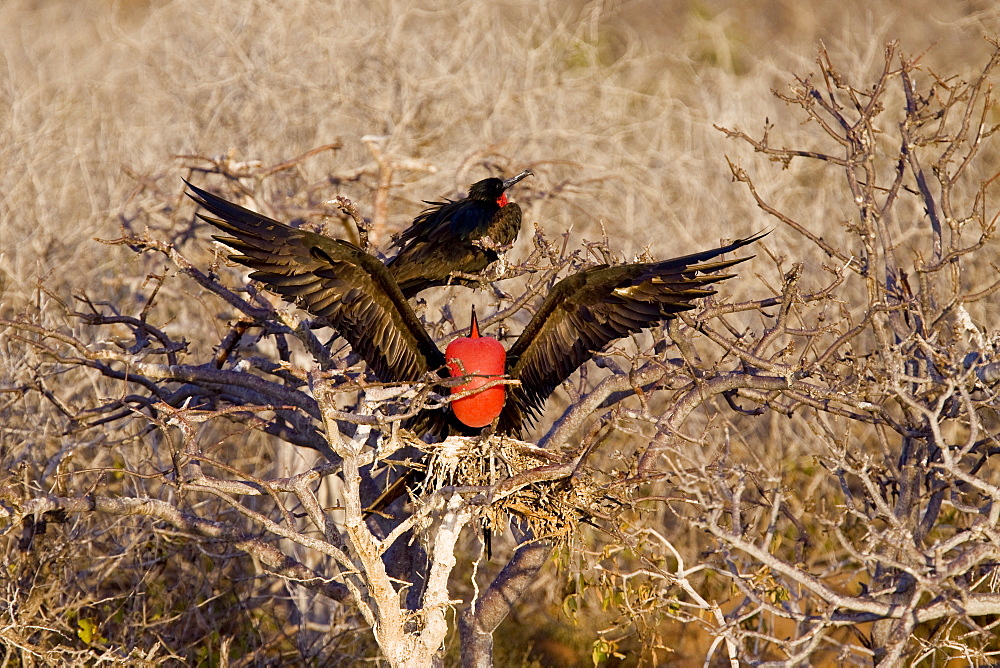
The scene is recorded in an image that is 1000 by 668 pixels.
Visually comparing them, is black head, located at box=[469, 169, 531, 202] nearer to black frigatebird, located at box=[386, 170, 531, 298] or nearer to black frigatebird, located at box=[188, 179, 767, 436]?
black frigatebird, located at box=[386, 170, 531, 298]

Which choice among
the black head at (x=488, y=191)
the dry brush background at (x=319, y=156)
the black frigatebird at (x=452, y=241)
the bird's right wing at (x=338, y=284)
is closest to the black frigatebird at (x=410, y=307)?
the bird's right wing at (x=338, y=284)

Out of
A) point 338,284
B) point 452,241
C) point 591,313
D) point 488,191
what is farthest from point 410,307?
point 488,191

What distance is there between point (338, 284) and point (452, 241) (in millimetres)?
811

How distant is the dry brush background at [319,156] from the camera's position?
15.8 ft

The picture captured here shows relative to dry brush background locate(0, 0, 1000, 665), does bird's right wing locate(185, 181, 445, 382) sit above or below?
below

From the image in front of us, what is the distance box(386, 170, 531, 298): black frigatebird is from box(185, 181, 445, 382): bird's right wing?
0.51 meters

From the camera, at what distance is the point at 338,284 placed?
2.93 m

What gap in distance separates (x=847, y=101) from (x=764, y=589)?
177 inches

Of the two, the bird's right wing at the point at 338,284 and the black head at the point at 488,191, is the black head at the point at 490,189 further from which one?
the bird's right wing at the point at 338,284

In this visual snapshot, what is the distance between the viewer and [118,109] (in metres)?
7.08

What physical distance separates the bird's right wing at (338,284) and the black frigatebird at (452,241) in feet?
1.67

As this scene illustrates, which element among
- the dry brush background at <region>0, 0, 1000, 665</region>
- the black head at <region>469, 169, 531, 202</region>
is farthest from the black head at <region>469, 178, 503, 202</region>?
the dry brush background at <region>0, 0, 1000, 665</region>

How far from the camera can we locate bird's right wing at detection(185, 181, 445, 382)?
9.28 feet

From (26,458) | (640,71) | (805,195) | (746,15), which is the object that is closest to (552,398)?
(805,195)
